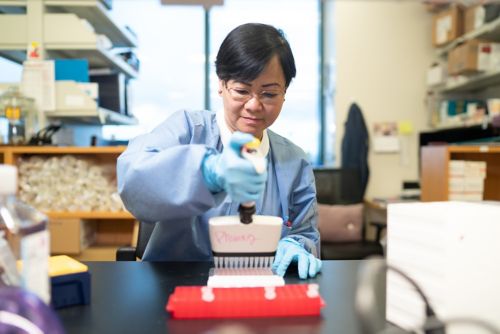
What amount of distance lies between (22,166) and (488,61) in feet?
10.0

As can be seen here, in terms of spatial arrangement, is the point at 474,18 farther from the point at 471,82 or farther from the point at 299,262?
the point at 299,262

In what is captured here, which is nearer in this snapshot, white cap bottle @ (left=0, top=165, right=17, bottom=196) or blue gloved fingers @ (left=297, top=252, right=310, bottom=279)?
white cap bottle @ (left=0, top=165, right=17, bottom=196)

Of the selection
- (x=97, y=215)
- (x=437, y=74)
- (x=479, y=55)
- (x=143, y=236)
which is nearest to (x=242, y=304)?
Result: (x=143, y=236)

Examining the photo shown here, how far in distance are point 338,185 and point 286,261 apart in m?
2.41

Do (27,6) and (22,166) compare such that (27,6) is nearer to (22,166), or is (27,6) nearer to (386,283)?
(22,166)

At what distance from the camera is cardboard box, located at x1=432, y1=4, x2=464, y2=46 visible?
3223 millimetres

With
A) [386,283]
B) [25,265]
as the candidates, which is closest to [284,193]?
[386,283]

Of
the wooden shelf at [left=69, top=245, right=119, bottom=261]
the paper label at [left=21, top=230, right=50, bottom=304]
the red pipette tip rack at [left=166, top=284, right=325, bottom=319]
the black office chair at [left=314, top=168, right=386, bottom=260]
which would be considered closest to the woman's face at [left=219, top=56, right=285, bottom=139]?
the red pipette tip rack at [left=166, top=284, right=325, bottom=319]

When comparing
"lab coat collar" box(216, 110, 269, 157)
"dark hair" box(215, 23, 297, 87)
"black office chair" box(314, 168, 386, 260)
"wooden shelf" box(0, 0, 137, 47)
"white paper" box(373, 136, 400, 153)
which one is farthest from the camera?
"white paper" box(373, 136, 400, 153)

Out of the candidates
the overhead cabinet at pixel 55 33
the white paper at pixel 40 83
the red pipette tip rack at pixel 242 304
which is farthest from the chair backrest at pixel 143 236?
the overhead cabinet at pixel 55 33

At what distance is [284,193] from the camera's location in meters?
1.21

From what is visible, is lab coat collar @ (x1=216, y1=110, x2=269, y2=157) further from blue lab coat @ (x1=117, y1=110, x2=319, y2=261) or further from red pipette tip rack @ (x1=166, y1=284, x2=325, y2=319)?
red pipette tip rack @ (x1=166, y1=284, x2=325, y2=319)

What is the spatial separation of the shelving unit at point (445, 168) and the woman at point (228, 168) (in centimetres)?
121

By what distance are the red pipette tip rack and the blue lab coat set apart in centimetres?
25
